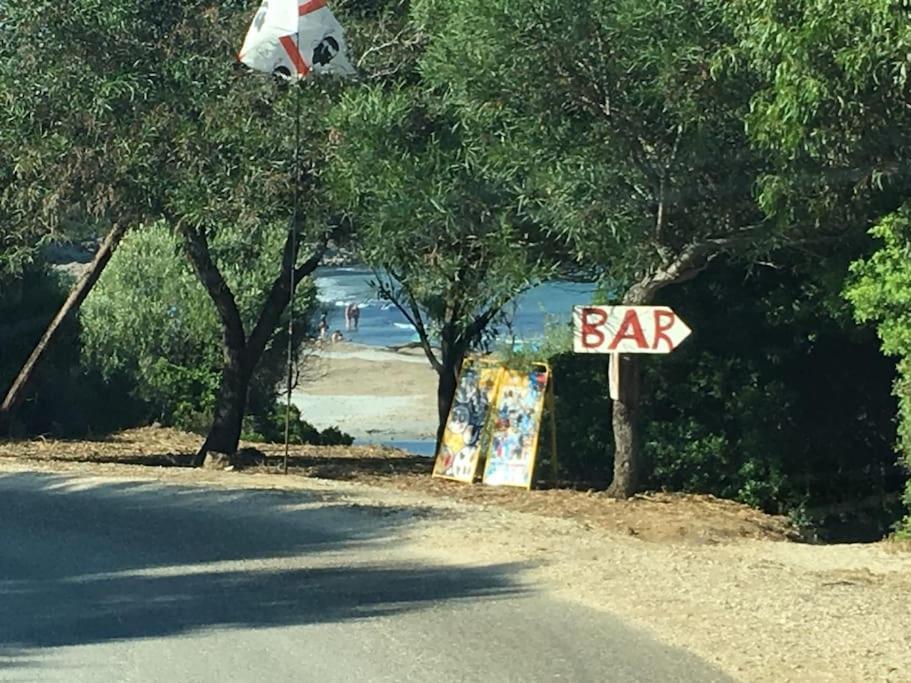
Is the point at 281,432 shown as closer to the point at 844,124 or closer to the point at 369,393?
the point at 844,124

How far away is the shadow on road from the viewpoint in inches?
356

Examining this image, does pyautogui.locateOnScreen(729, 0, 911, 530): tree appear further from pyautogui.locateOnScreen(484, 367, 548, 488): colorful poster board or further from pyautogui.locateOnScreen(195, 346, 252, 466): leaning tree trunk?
pyautogui.locateOnScreen(195, 346, 252, 466): leaning tree trunk

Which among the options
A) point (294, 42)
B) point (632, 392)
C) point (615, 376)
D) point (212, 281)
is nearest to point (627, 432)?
point (632, 392)

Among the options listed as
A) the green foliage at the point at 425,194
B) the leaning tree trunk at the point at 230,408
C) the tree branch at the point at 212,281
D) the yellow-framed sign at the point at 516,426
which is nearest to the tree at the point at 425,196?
the green foliage at the point at 425,194

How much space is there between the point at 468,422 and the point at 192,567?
19.6ft

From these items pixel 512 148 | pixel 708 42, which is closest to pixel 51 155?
pixel 512 148

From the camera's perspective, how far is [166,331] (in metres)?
28.0

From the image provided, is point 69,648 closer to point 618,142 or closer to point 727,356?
point 618,142

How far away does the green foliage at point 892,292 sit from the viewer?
40.9 feet

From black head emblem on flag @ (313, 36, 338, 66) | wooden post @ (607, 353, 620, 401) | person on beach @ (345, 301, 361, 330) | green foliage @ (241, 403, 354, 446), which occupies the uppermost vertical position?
person on beach @ (345, 301, 361, 330)

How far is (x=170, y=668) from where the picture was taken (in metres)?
7.81

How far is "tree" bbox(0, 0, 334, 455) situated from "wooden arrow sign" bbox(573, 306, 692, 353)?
3068 mm

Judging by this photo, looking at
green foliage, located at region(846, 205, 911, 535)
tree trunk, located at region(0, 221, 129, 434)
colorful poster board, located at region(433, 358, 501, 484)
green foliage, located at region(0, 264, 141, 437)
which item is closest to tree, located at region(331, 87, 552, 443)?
colorful poster board, located at region(433, 358, 501, 484)

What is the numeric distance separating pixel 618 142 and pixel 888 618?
16.0 feet
